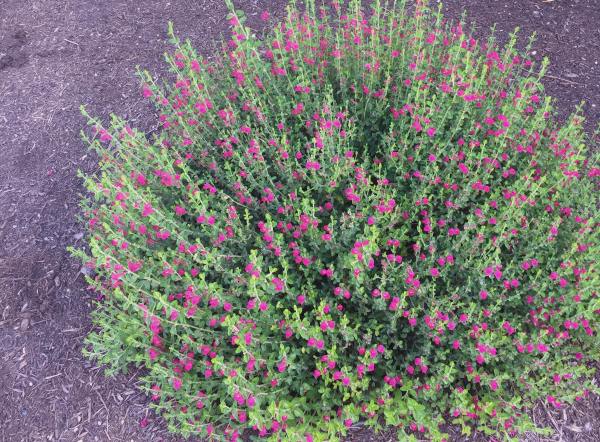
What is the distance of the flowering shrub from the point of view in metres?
2.61

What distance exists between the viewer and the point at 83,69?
222 inches

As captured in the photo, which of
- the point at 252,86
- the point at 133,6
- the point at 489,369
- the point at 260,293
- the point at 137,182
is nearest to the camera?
the point at 260,293

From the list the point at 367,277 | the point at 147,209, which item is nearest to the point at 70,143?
the point at 147,209

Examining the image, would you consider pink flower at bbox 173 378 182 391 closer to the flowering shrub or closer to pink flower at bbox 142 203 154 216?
the flowering shrub

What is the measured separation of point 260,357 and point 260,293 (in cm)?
41

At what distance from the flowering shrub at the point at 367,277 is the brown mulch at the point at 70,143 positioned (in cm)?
46

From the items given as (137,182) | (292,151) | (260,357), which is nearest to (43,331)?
(137,182)

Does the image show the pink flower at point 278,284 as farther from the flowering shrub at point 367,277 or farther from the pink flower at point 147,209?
the pink flower at point 147,209

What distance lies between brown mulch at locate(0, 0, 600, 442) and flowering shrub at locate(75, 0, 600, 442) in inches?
18.0

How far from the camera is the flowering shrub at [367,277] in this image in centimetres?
261

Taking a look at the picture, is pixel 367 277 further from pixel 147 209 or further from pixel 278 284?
pixel 147 209

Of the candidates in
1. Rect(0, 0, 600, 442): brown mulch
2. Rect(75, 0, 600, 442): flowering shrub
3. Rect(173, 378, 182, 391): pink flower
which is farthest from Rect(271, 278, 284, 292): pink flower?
Rect(0, 0, 600, 442): brown mulch

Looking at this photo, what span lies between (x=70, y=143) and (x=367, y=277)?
3895 millimetres

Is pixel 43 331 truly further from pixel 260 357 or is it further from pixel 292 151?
pixel 292 151
